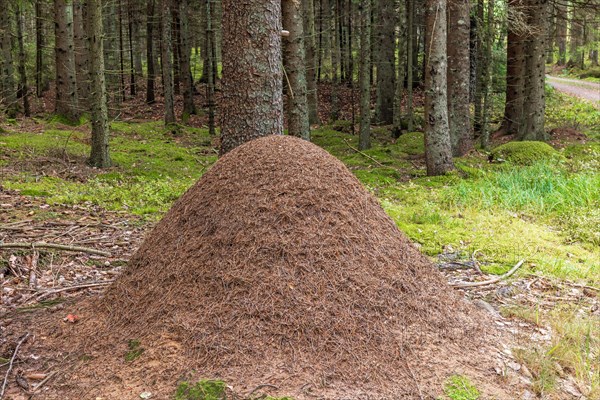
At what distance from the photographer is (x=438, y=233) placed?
6.04 meters

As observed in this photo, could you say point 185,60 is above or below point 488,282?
above

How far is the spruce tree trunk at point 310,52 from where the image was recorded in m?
13.5

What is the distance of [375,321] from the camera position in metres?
2.98

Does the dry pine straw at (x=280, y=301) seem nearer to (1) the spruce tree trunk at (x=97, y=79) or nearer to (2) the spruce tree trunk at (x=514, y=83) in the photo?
(1) the spruce tree trunk at (x=97, y=79)

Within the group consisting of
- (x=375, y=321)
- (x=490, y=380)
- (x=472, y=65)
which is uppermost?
(x=472, y=65)

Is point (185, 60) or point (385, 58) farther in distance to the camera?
point (185, 60)

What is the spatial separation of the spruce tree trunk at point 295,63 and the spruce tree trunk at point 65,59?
7.31 m

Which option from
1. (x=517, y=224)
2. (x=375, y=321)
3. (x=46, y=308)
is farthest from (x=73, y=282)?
(x=517, y=224)

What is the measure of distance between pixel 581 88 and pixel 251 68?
28851 millimetres

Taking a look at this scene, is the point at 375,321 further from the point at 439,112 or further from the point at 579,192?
the point at 439,112

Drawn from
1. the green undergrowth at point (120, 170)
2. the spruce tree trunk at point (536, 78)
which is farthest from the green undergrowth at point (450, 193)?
the spruce tree trunk at point (536, 78)

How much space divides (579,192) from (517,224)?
1.80 metres

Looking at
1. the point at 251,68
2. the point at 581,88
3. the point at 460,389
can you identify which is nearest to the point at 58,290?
the point at 251,68

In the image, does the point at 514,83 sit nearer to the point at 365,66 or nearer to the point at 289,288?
the point at 365,66
